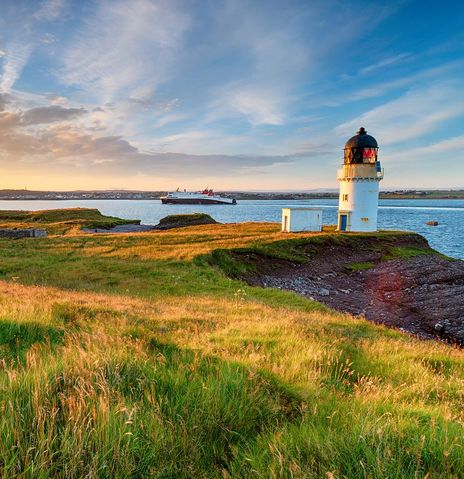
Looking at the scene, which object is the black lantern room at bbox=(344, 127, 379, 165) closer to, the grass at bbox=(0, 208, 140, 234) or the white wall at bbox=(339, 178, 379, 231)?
the white wall at bbox=(339, 178, 379, 231)

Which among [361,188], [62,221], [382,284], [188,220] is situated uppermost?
[361,188]

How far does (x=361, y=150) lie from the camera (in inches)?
1758

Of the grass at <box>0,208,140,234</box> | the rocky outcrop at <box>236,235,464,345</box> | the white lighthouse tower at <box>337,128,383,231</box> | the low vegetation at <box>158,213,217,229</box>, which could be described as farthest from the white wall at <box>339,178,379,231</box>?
the grass at <box>0,208,140,234</box>

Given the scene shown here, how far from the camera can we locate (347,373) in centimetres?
543

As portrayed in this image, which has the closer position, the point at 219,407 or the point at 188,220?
the point at 219,407

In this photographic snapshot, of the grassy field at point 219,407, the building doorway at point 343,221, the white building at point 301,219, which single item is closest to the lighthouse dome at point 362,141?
the building doorway at point 343,221

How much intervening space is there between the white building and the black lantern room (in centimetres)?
941

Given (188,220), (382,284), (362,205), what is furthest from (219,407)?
(188,220)

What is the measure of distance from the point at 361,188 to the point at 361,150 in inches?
205

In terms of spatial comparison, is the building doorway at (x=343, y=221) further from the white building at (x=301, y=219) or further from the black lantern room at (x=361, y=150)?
the black lantern room at (x=361, y=150)

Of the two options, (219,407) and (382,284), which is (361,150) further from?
(219,407)

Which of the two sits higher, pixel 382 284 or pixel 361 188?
pixel 361 188

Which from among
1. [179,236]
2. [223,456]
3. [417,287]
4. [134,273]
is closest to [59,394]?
[223,456]

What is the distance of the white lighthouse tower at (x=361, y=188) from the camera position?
4372 centimetres
